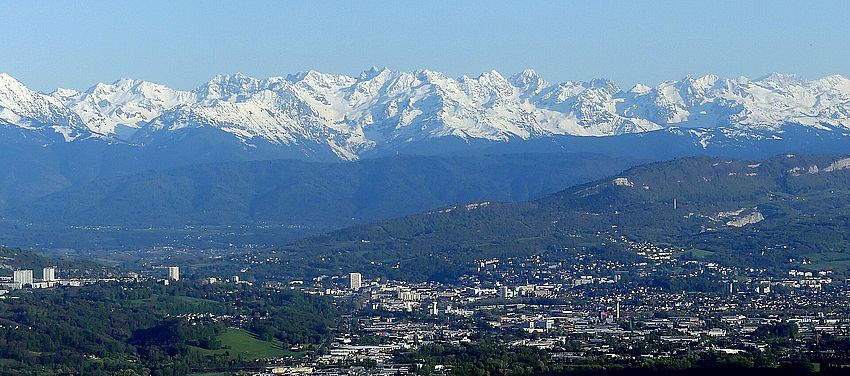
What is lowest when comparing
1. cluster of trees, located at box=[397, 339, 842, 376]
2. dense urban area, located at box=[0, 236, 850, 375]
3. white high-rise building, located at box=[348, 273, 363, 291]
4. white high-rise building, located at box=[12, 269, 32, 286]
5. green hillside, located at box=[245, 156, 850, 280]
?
cluster of trees, located at box=[397, 339, 842, 376]

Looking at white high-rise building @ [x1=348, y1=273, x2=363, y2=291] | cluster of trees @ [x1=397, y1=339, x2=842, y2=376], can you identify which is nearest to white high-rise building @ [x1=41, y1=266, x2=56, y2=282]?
white high-rise building @ [x1=348, y1=273, x2=363, y2=291]

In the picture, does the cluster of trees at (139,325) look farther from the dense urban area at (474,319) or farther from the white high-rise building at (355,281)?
the white high-rise building at (355,281)

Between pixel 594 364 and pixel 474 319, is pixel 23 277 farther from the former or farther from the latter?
pixel 594 364

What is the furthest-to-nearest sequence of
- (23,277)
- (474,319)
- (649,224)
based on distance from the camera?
(649,224), (23,277), (474,319)

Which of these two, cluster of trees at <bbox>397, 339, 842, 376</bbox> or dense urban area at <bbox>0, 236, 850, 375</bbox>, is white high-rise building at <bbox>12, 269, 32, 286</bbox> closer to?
dense urban area at <bbox>0, 236, 850, 375</bbox>

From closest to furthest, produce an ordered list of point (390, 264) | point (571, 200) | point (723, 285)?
point (723, 285) < point (390, 264) < point (571, 200)

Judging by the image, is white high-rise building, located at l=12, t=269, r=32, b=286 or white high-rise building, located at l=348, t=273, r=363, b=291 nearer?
white high-rise building, located at l=12, t=269, r=32, b=286

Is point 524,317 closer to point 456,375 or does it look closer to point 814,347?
point 814,347

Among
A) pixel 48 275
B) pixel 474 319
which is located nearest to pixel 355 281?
pixel 48 275

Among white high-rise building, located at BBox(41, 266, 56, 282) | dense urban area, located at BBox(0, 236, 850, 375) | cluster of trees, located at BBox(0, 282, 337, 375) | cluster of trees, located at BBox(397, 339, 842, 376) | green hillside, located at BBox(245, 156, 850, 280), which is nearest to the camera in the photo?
cluster of trees, located at BBox(397, 339, 842, 376)

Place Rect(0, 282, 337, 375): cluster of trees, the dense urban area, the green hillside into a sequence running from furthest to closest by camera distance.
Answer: the green hillside, Rect(0, 282, 337, 375): cluster of trees, the dense urban area

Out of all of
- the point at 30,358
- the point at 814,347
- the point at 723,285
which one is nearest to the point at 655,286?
the point at 723,285
